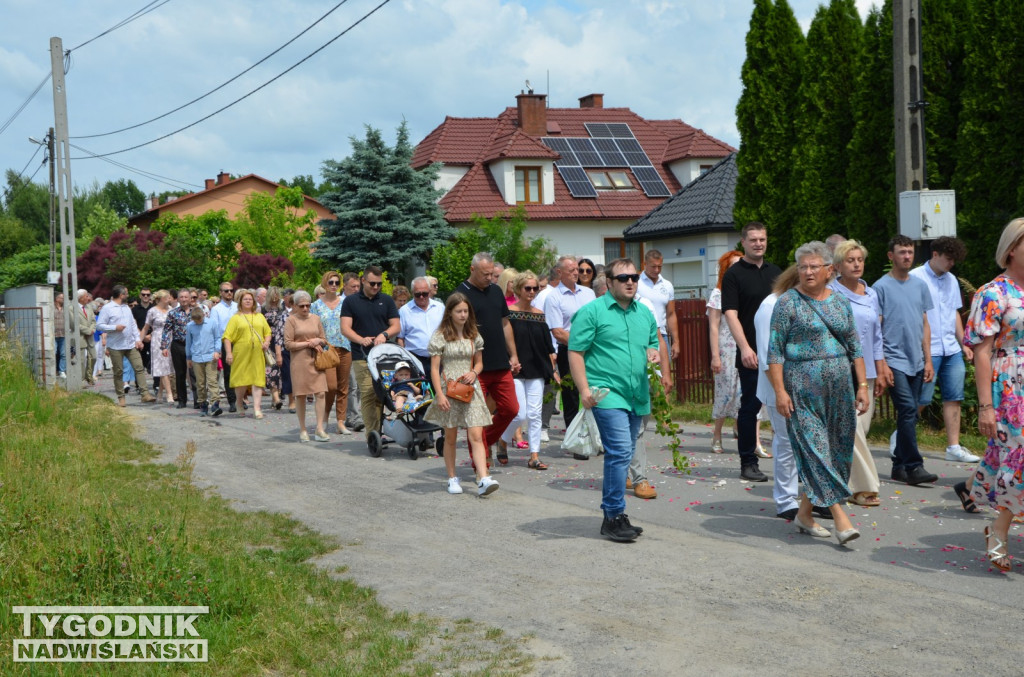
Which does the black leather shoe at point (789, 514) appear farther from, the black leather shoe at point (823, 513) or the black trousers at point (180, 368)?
the black trousers at point (180, 368)

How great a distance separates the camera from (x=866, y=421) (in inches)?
331

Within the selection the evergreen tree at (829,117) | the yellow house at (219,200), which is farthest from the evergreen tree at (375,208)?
the yellow house at (219,200)

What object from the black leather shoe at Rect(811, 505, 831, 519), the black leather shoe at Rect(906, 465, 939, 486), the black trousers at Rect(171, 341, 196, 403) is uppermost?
the black trousers at Rect(171, 341, 196, 403)

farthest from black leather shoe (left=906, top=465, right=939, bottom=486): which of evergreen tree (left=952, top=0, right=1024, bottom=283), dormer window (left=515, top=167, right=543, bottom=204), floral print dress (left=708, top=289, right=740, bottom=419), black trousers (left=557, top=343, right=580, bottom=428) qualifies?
dormer window (left=515, top=167, right=543, bottom=204)

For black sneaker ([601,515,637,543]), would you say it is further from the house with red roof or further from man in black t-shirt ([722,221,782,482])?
the house with red roof

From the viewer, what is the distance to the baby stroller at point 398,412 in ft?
38.3

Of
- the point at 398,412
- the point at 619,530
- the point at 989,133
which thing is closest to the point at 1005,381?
the point at 619,530

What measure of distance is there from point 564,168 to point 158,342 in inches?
1259

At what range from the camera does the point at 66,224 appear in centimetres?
2534

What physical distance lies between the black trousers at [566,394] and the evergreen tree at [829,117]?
4.46 meters

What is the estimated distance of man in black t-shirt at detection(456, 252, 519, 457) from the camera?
404 inches

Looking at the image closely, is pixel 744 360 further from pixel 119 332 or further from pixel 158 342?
pixel 158 342

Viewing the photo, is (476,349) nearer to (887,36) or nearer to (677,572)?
(677,572)

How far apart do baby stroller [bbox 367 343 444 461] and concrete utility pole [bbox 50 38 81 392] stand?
12.0m
